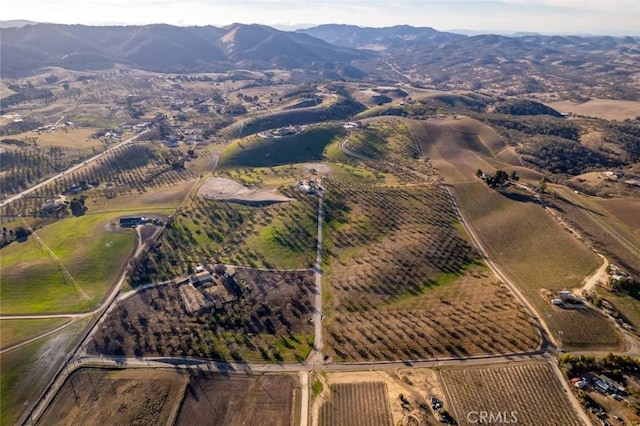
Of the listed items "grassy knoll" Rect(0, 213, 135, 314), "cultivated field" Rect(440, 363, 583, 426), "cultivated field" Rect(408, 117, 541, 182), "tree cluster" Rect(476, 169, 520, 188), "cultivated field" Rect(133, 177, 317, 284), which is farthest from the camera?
"cultivated field" Rect(408, 117, 541, 182)

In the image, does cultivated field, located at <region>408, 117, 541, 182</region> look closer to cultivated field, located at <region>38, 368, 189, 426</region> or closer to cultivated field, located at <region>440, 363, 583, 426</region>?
cultivated field, located at <region>440, 363, 583, 426</region>

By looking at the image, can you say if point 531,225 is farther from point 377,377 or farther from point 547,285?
point 377,377

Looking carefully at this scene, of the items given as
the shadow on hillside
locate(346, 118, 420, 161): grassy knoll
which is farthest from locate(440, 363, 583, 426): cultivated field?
locate(346, 118, 420, 161): grassy knoll

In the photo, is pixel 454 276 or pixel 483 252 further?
pixel 483 252

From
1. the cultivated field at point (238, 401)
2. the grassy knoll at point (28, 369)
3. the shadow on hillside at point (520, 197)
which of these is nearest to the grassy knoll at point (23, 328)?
the grassy knoll at point (28, 369)

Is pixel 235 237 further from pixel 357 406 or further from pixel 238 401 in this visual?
pixel 357 406

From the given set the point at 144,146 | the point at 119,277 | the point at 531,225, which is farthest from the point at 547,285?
the point at 144,146
